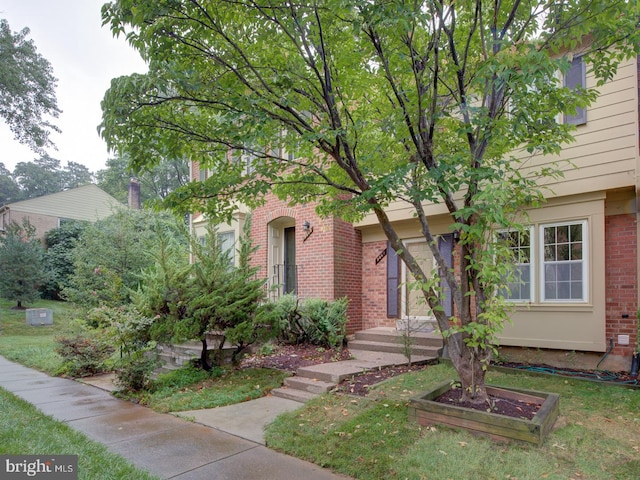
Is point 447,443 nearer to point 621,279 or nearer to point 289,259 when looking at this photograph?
point 621,279

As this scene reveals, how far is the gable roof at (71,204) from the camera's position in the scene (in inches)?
924

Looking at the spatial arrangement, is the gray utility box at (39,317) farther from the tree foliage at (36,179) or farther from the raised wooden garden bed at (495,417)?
the tree foliage at (36,179)

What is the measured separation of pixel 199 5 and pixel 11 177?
56.1 meters

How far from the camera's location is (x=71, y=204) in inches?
997

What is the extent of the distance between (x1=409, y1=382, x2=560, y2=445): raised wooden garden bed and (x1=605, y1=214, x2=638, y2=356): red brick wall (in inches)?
109

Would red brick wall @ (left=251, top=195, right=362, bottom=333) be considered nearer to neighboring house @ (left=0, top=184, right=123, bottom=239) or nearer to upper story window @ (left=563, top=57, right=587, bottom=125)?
upper story window @ (left=563, top=57, right=587, bottom=125)

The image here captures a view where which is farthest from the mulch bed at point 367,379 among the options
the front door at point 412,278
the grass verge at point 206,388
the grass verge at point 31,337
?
the grass verge at point 31,337

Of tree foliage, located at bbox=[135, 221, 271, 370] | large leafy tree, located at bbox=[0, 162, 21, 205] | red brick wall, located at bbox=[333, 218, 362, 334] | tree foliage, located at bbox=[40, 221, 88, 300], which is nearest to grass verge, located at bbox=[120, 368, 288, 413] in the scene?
tree foliage, located at bbox=[135, 221, 271, 370]

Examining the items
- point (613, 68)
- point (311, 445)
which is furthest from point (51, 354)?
point (613, 68)

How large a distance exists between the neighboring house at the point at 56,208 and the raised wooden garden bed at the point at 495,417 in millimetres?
21642

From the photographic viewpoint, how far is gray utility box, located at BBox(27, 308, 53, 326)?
15703 millimetres

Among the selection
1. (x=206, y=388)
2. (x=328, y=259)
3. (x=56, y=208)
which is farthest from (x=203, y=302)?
(x=56, y=208)

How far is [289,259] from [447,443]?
7653 mm

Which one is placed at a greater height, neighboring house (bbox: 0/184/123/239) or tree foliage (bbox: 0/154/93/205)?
tree foliage (bbox: 0/154/93/205)
